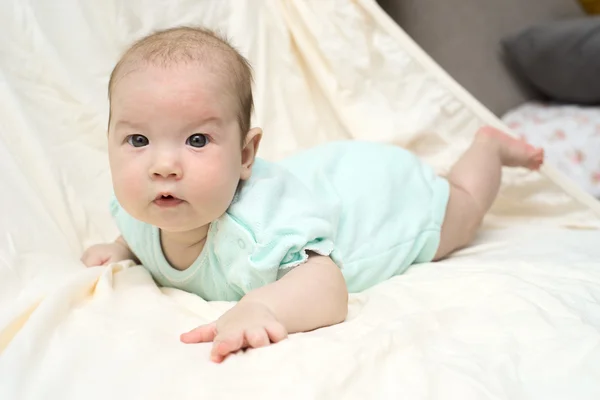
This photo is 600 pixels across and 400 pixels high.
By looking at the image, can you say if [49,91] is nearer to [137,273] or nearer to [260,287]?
[137,273]

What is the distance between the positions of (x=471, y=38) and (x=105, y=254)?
4.30ft

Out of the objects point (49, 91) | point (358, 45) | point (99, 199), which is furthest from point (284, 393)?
point (358, 45)

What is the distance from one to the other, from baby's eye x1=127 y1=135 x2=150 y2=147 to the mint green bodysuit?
0.14 meters

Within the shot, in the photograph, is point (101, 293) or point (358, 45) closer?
point (101, 293)

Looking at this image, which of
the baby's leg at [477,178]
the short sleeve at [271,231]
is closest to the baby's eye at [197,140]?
the short sleeve at [271,231]

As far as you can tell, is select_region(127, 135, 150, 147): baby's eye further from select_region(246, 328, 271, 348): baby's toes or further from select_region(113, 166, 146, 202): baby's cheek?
select_region(246, 328, 271, 348): baby's toes

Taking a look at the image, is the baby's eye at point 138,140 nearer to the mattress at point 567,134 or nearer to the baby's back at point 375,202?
the baby's back at point 375,202

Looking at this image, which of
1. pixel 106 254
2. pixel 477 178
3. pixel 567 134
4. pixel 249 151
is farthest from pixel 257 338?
pixel 567 134

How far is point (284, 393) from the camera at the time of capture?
0.60m

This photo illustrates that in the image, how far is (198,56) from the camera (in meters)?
0.82

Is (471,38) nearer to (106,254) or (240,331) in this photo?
(106,254)

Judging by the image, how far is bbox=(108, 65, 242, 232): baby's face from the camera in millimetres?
781

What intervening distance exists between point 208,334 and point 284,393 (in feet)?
0.55

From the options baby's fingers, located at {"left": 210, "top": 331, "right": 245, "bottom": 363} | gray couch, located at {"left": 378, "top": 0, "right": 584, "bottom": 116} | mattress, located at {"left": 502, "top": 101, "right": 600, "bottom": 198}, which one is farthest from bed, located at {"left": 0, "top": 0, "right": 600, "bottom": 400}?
gray couch, located at {"left": 378, "top": 0, "right": 584, "bottom": 116}
